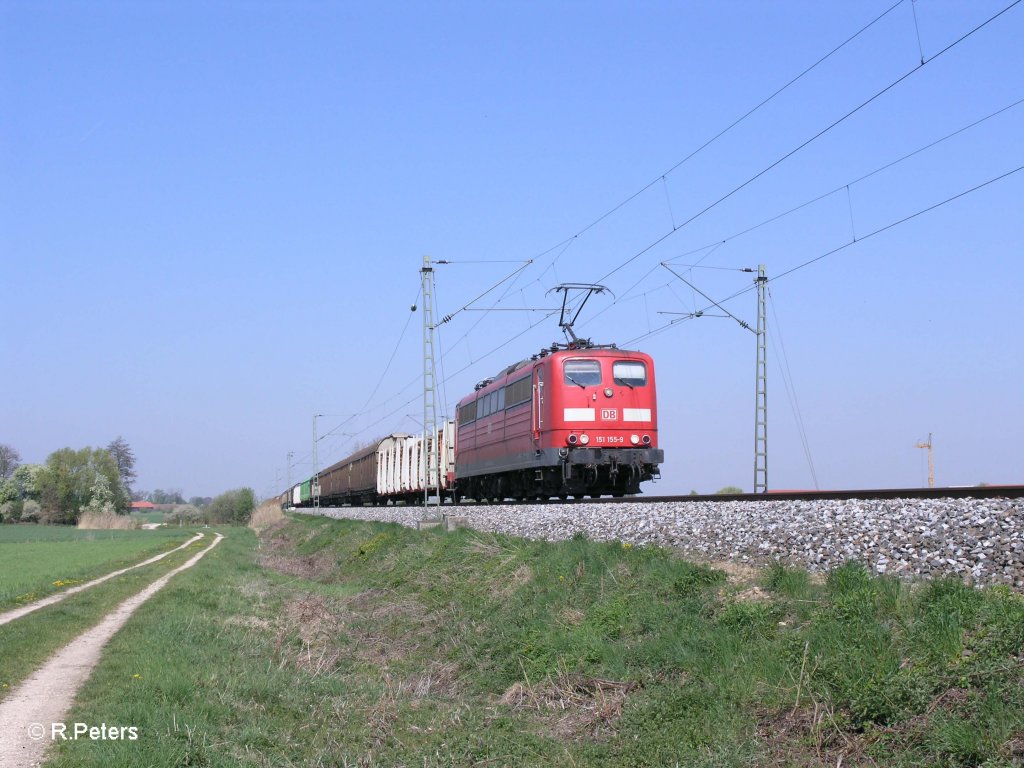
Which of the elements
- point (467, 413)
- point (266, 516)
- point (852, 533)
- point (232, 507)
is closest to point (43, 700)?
point (852, 533)

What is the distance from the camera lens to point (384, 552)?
2556 cm

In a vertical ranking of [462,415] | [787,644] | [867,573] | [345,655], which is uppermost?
[462,415]

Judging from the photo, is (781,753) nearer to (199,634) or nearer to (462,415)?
(199,634)

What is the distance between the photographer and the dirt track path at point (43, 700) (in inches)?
302

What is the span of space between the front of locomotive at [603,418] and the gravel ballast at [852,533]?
27.5 ft

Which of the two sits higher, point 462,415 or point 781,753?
point 462,415

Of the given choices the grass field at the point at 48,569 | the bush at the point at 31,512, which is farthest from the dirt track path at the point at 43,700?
the bush at the point at 31,512

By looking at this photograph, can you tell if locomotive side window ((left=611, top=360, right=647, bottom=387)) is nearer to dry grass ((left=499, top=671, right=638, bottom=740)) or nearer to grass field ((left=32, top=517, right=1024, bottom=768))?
grass field ((left=32, top=517, right=1024, bottom=768))

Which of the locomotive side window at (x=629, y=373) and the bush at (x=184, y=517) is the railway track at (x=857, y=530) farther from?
the bush at (x=184, y=517)

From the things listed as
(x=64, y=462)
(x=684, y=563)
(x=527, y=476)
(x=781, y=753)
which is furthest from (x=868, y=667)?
(x=64, y=462)

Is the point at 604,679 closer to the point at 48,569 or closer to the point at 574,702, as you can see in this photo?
the point at 574,702

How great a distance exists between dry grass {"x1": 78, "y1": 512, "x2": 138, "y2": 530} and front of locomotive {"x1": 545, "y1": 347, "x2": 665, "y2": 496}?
86997 millimetres

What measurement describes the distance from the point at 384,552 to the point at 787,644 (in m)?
18.0

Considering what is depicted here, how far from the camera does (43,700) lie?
9570 mm
